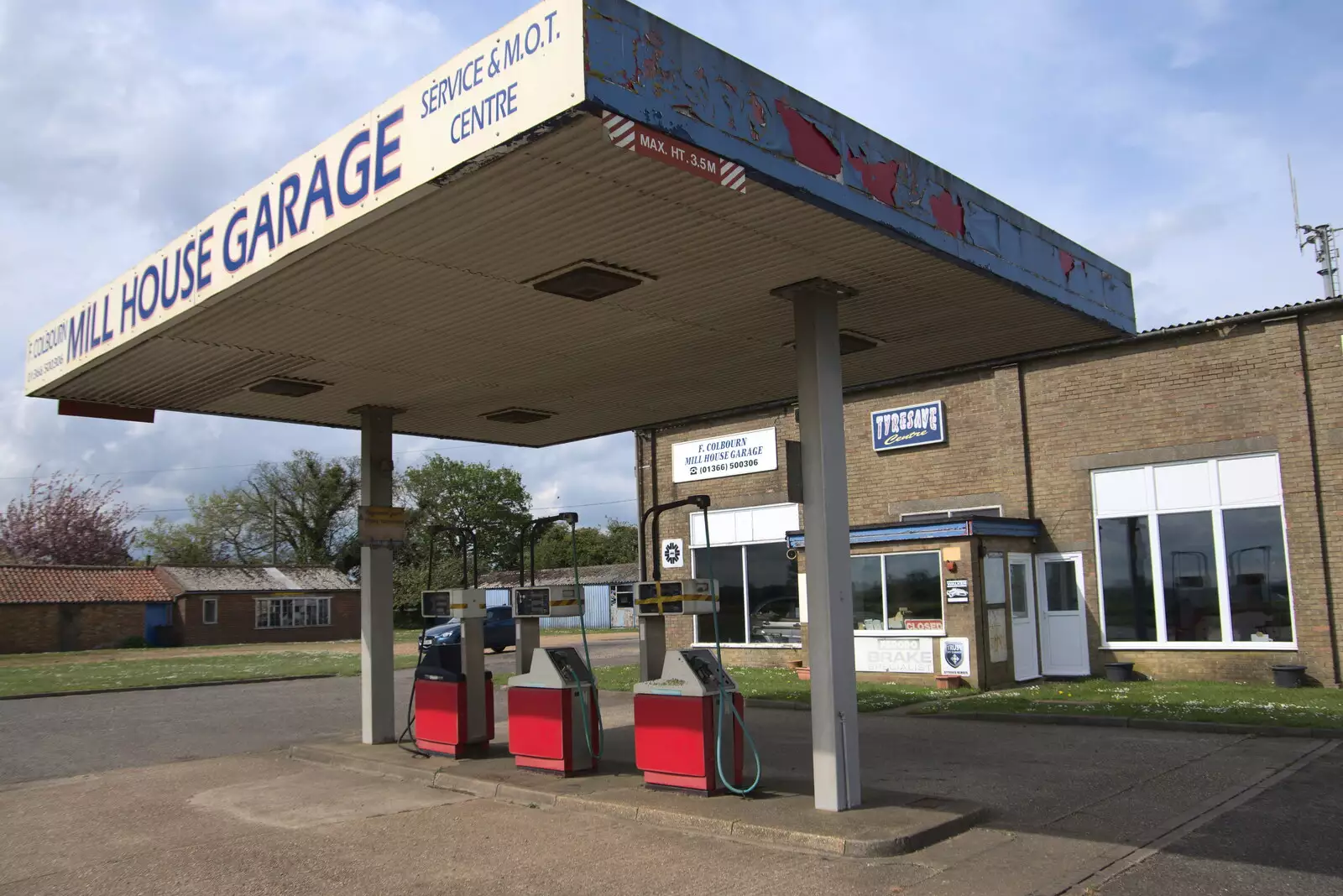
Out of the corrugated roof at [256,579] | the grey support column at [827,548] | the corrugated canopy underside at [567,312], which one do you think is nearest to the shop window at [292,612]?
the corrugated roof at [256,579]

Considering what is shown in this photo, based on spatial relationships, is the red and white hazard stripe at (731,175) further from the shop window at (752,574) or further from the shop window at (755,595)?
the shop window at (752,574)

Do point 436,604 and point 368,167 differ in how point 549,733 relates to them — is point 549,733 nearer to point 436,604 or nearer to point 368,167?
point 436,604

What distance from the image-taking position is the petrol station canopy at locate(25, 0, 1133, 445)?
564cm

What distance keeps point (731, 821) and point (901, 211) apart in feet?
14.4

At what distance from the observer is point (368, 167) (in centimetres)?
639

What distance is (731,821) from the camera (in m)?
7.32

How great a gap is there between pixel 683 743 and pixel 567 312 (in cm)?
363

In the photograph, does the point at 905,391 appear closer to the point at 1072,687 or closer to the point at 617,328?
the point at 1072,687

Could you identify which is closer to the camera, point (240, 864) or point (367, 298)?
point (240, 864)

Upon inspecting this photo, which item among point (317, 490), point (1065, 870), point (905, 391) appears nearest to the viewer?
point (1065, 870)

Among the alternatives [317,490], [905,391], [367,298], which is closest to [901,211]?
[367,298]

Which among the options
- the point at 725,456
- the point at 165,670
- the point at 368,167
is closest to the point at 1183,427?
the point at 725,456

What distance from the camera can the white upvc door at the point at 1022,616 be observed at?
17969 millimetres

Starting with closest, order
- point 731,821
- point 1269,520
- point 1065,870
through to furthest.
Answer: point 1065,870, point 731,821, point 1269,520
